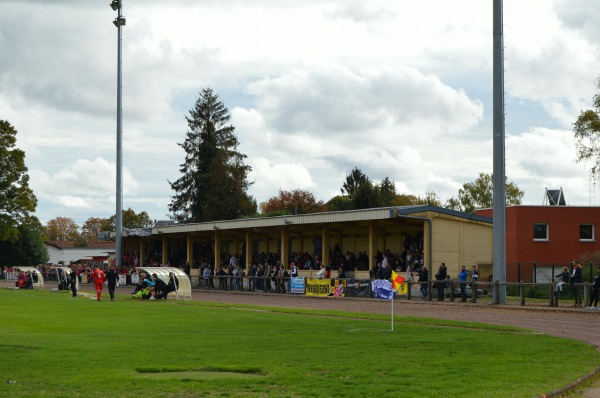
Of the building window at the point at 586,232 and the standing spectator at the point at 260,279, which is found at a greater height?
the building window at the point at 586,232

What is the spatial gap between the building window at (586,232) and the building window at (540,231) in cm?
252

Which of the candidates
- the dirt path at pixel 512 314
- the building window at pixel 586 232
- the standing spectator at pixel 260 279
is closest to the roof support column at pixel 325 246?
the standing spectator at pixel 260 279

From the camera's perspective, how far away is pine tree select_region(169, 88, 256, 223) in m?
102

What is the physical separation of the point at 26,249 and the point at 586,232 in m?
71.3

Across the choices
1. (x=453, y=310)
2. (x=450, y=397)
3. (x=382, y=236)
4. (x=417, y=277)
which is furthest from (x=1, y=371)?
(x=382, y=236)

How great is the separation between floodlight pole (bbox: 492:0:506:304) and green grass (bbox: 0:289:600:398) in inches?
458

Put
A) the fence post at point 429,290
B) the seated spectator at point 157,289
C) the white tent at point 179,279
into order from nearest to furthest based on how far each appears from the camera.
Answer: the fence post at point 429,290 → the seated spectator at point 157,289 → the white tent at point 179,279

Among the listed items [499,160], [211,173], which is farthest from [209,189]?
[499,160]

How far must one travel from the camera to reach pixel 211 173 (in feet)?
338

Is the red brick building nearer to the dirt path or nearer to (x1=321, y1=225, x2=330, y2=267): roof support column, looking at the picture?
(x1=321, y1=225, x2=330, y2=267): roof support column

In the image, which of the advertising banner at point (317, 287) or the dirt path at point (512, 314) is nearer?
the dirt path at point (512, 314)

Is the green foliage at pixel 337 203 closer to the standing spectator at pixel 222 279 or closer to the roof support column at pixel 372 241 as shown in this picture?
the standing spectator at pixel 222 279

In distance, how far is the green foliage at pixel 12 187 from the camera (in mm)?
87812

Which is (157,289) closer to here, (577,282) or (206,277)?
(206,277)
